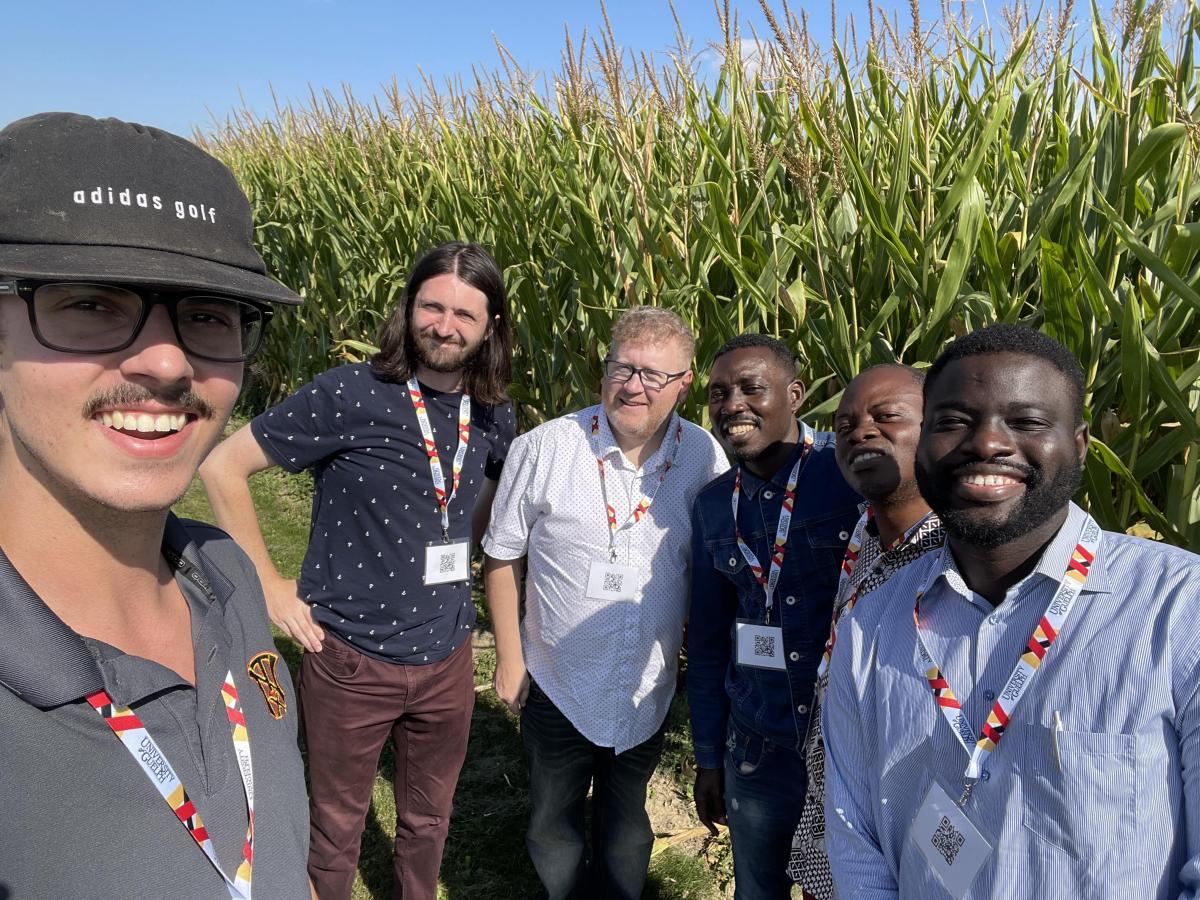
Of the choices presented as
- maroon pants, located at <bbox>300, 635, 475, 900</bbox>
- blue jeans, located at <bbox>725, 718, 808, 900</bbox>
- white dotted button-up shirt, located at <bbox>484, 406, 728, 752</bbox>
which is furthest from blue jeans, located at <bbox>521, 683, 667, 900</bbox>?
blue jeans, located at <bbox>725, 718, 808, 900</bbox>

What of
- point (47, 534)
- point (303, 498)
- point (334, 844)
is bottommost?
point (334, 844)

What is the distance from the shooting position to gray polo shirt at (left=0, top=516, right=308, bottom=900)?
0.90 meters

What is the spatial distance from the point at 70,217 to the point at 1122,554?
4.97 feet

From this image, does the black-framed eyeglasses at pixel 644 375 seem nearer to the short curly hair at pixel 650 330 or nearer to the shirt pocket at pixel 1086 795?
the short curly hair at pixel 650 330

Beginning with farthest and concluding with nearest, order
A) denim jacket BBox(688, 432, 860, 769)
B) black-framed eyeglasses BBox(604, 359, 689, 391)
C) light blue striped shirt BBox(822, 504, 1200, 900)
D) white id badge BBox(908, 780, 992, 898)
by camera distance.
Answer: black-framed eyeglasses BBox(604, 359, 689, 391), denim jacket BBox(688, 432, 860, 769), white id badge BBox(908, 780, 992, 898), light blue striped shirt BBox(822, 504, 1200, 900)

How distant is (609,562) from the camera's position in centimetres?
254

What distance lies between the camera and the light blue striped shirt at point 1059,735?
3.77ft

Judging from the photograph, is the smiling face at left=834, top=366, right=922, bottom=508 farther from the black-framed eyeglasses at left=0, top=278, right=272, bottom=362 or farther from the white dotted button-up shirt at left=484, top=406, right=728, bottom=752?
the black-framed eyeglasses at left=0, top=278, right=272, bottom=362

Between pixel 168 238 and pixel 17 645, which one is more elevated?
pixel 168 238

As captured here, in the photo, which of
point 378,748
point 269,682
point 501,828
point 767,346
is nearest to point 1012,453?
point 767,346

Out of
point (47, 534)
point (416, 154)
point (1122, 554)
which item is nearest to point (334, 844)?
point (47, 534)

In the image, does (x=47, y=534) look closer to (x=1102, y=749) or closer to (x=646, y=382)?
(x=1102, y=749)

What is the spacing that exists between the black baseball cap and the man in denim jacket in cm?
152

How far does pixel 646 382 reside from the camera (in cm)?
249
